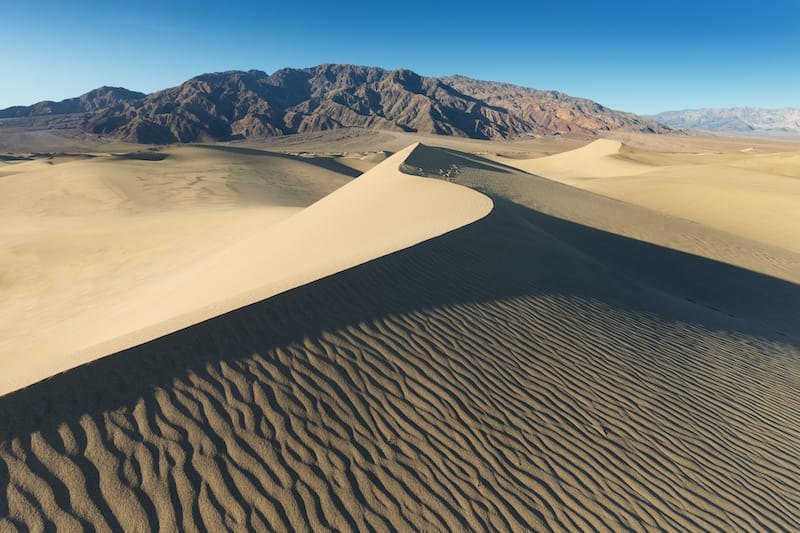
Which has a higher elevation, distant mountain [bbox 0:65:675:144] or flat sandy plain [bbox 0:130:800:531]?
distant mountain [bbox 0:65:675:144]

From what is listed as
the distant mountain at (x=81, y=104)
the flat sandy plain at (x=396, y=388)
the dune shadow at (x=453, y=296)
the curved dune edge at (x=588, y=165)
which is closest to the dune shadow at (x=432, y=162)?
the dune shadow at (x=453, y=296)

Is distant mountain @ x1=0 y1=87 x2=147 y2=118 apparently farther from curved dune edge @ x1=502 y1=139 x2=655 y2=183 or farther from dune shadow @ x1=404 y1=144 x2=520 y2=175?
dune shadow @ x1=404 y1=144 x2=520 y2=175

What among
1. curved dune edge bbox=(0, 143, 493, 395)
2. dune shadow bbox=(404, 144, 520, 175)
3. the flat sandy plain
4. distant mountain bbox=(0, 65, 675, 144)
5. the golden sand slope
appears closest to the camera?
the flat sandy plain

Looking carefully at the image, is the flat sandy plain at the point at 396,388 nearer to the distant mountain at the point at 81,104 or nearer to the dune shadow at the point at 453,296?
the dune shadow at the point at 453,296

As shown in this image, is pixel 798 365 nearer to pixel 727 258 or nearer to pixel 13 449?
pixel 727 258

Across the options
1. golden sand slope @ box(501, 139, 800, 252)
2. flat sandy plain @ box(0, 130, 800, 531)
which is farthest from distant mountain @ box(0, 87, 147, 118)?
flat sandy plain @ box(0, 130, 800, 531)

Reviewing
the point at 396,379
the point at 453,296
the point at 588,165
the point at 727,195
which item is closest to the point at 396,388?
the point at 396,379
